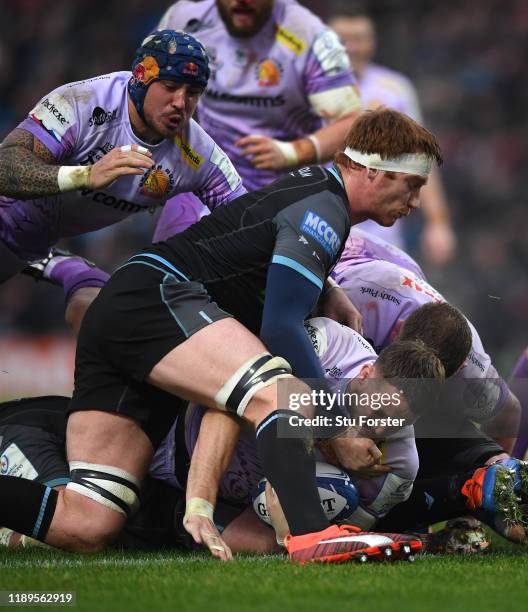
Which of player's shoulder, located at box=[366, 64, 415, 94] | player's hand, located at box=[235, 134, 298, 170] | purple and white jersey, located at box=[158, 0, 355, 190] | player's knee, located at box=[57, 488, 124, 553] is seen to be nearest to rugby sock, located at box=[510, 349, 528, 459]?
player's hand, located at box=[235, 134, 298, 170]

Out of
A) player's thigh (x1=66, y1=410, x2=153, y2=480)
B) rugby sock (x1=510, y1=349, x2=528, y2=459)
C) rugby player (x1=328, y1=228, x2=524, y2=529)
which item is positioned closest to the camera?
player's thigh (x1=66, y1=410, x2=153, y2=480)

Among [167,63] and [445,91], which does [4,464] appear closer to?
[167,63]

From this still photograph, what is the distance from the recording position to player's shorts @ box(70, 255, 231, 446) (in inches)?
174

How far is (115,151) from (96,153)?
1.74 ft

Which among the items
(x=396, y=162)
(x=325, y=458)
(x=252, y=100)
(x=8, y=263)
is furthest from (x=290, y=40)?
(x=325, y=458)

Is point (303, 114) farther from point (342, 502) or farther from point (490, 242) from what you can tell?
point (490, 242)

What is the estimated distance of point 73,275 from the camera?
6.22m

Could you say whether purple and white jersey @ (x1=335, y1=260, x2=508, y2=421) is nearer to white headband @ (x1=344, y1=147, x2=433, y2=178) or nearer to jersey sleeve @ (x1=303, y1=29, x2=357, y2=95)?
white headband @ (x1=344, y1=147, x2=433, y2=178)

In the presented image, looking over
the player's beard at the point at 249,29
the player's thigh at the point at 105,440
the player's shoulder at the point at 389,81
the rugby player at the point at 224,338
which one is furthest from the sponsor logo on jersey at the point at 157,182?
the player's shoulder at the point at 389,81

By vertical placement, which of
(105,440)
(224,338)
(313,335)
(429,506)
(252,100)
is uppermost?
(224,338)

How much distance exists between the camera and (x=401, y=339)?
493cm

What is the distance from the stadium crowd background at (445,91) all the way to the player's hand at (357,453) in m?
8.46

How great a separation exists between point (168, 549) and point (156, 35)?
2165mm

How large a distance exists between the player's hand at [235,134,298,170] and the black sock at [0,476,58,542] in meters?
Answer: 2.50
